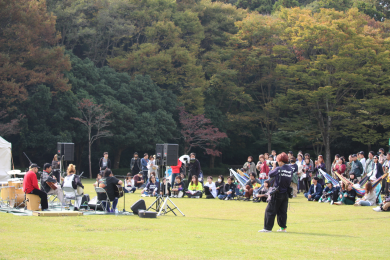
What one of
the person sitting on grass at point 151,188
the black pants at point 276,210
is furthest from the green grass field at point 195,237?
the person sitting on grass at point 151,188

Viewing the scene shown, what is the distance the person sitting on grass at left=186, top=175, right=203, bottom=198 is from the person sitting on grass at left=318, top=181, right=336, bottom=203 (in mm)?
4521

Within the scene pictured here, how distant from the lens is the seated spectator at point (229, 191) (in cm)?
1597

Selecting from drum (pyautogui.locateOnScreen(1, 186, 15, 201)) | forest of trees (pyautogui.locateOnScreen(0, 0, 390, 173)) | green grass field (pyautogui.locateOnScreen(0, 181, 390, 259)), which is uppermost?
forest of trees (pyautogui.locateOnScreen(0, 0, 390, 173))

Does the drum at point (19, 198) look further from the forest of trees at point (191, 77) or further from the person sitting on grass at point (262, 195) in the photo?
the forest of trees at point (191, 77)

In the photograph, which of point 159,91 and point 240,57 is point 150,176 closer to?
point 159,91

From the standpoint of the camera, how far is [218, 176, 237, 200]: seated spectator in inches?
629

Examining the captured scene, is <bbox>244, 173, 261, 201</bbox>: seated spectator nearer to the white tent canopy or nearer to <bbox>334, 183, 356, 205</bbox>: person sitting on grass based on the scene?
<bbox>334, 183, 356, 205</bbox>: person sitting on grass

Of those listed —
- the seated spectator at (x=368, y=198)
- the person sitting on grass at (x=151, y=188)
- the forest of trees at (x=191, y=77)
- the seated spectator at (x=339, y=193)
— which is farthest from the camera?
the forest of trees at (x=191, y=77)

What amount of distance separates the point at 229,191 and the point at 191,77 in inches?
853

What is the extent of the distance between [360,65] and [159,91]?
1561cm

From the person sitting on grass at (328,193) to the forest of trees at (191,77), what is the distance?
17.4m

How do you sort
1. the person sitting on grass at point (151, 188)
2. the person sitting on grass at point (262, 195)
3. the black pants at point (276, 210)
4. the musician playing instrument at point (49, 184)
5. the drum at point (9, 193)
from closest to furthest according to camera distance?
1. the black pants at point (276, 210)
2. the musician playing instrument at point (49, 184)
3. the drum at point (9, 193)
4. the person sitting on grass at point (262, 195)
5. the person sitting on grass at point (151, 188)

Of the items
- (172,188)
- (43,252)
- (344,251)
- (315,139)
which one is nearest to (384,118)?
(315,139)

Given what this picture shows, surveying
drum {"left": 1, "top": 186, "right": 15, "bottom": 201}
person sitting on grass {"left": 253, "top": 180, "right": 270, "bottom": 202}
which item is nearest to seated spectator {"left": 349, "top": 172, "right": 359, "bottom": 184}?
person sitting on grass {"left": 253, "top": 180, "right": 270, "bottom": 202}
